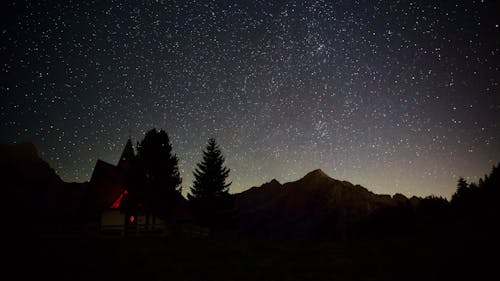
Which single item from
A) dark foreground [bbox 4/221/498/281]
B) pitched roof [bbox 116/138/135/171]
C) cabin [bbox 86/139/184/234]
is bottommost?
dark foreground [bbox 4/221/498/281]

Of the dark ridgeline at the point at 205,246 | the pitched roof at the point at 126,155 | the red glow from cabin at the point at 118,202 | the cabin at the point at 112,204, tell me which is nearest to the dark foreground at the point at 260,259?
the dark ridgeline at the point at 205,246

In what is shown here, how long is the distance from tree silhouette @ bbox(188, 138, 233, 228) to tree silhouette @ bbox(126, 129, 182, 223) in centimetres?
282

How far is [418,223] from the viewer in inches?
2539

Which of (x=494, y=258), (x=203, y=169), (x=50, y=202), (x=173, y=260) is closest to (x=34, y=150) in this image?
(x=50, y=202)

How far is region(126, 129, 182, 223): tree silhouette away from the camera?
36.8 meters

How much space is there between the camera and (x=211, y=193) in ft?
150

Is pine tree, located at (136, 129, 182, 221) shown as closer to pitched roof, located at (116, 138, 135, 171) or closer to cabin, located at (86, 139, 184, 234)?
cabin, located at (86, 139, 184, 234)

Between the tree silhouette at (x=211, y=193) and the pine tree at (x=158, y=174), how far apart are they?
2761 millimetres

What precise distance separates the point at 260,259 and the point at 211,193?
26.4 metres

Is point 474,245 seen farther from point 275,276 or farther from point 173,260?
point 173,260

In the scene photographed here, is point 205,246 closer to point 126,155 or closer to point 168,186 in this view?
point 168,186

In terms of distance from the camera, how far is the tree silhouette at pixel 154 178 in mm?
36844

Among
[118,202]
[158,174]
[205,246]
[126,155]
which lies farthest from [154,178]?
[205,246]

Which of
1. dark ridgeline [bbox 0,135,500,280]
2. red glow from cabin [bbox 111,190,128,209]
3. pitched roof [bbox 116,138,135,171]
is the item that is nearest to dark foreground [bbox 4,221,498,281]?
dark ridgeline [bbox 0,135,500,280]
